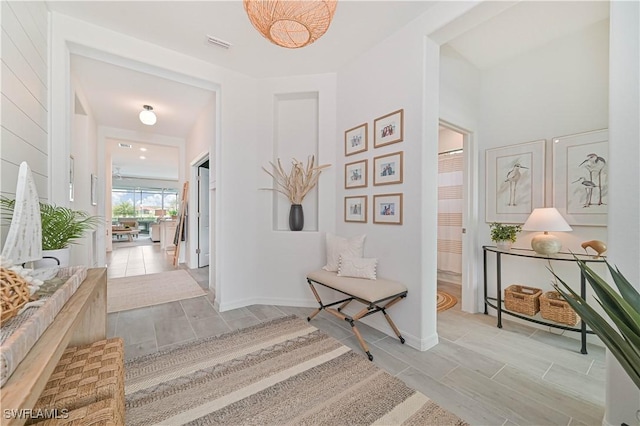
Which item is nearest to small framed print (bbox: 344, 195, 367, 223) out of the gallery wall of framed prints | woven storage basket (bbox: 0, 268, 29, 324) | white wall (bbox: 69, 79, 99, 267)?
the gallery wall of framed prints

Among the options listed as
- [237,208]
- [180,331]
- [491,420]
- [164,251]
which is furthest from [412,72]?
[164,251]

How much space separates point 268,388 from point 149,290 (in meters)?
2.90

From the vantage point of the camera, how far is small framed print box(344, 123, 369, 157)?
2652 millimetres

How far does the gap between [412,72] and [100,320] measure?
2791mm

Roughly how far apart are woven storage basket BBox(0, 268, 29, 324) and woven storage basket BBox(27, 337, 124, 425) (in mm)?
380

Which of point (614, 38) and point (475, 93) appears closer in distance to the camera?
point (614, 38)

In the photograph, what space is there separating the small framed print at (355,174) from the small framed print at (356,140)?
5.3 inches

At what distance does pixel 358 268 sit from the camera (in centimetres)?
239

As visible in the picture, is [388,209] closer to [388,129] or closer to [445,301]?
[388,129]

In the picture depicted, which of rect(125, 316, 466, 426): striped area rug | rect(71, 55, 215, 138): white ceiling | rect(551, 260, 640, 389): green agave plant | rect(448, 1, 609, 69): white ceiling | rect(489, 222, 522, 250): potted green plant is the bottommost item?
rect(125, 316, 466, 426): striped area rug

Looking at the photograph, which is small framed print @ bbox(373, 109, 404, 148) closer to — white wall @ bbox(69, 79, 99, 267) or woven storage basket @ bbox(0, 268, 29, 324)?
woven storage basket @ bbox(0, 268, 29, 324)

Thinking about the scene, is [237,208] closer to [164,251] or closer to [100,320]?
[100,320]

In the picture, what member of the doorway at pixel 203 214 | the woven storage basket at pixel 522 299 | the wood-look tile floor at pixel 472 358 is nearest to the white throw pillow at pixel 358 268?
the wood-look tile floor at pixel 472 358

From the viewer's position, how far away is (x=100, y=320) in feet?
4.49
